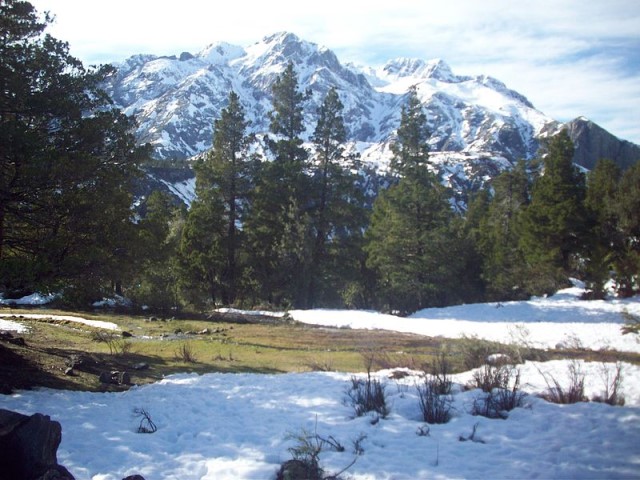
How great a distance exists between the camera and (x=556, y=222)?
3077cm

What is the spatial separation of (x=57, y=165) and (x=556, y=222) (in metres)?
29.5

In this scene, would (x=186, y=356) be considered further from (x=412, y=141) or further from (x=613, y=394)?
(x=412, y=141)

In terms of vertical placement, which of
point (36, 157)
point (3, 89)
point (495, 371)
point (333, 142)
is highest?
point (333, 142)

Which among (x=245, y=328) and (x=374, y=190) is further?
(x=374, y=190)

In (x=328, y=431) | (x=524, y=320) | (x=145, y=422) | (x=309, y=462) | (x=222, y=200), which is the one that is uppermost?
(x=222, y=200)

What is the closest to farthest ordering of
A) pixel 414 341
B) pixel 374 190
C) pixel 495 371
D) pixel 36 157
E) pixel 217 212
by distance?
pixel 495 371 < pixel 36 157 < pixel 414 341 < pixel 217 212 < pixel 374 190

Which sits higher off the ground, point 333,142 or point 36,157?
point 333,142

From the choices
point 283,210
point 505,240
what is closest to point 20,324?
point 283,210

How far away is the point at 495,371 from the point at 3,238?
37.4 feet

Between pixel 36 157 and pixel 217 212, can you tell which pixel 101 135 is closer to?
pixel 36 157

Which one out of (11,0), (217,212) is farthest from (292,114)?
(11,0)

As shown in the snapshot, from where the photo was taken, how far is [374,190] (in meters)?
200

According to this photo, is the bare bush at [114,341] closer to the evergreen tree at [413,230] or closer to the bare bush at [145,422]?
the bare bush at [145,422]

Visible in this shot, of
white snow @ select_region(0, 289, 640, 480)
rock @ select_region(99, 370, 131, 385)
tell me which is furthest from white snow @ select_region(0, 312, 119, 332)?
white snow @ select_region(0, 289, 640, 480)
